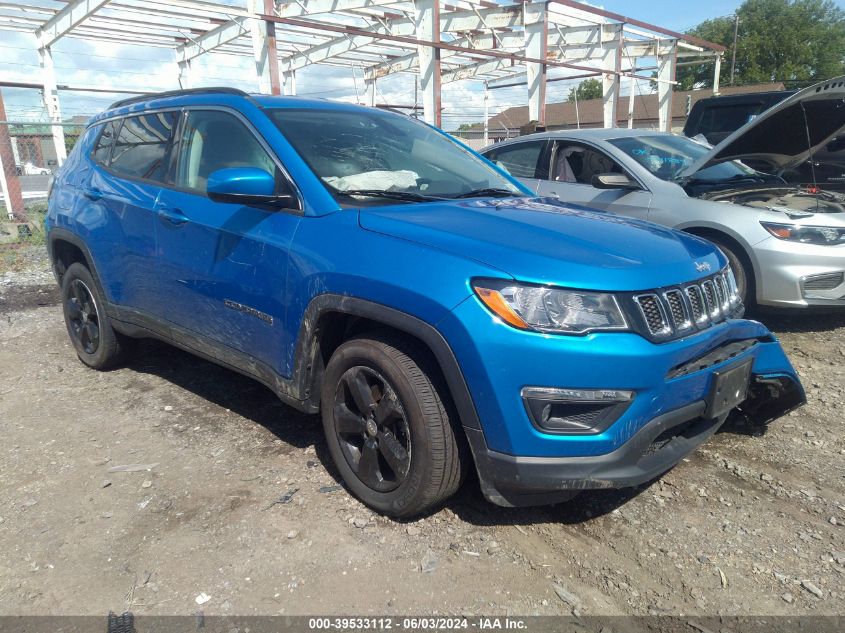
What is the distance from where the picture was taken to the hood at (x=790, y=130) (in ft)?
15.4

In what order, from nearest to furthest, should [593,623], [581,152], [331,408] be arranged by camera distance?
[593,623]
[331,408]
[581,152]

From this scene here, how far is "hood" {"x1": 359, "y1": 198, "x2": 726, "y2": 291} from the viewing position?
229 cm

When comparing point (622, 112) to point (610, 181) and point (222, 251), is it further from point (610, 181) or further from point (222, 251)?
point (222, 251)

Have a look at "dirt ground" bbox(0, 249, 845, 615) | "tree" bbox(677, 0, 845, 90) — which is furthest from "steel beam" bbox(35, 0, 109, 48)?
"tree" bbox(677, 0, 845, 90)

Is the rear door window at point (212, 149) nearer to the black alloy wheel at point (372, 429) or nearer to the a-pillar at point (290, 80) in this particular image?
the black alloy wheel at point (372, 429)

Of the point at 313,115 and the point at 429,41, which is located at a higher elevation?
the point at 429,41

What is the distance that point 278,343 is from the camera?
2967 mm

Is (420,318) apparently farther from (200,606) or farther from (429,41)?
(429,41)

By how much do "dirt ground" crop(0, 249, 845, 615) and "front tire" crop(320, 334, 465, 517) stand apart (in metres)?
0.18

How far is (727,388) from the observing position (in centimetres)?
257

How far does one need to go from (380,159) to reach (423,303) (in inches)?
50.4

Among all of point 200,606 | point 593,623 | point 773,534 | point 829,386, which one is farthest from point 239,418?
point 829,386

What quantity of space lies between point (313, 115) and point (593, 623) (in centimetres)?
273

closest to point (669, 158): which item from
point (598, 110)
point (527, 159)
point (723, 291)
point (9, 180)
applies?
point (527, 159)
